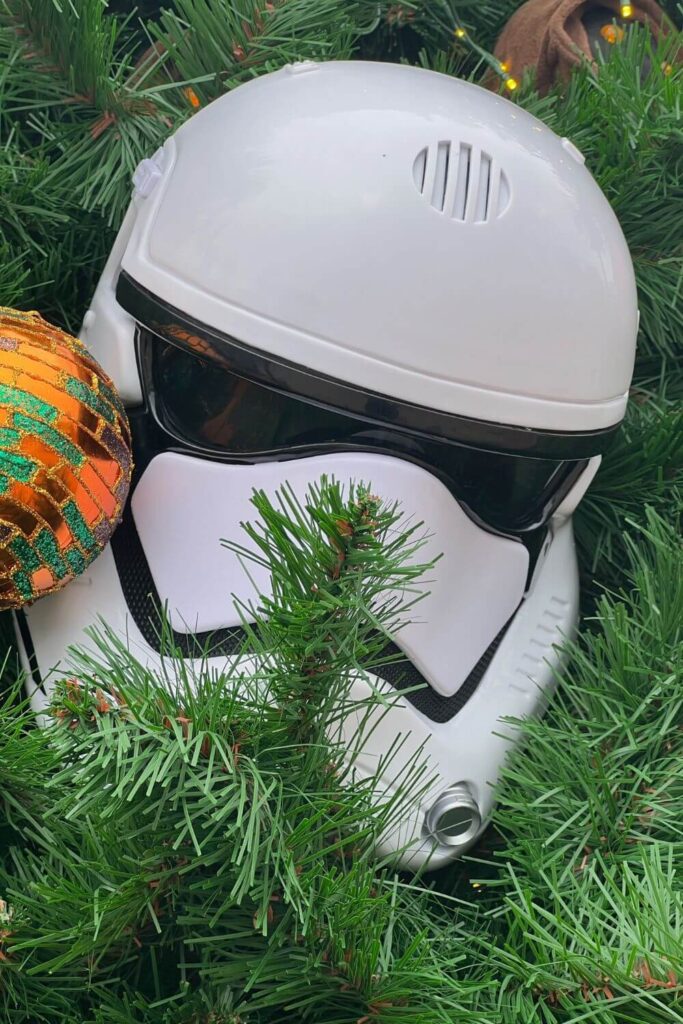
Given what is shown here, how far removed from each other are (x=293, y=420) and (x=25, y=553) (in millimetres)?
151

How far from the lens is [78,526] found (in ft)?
1.57

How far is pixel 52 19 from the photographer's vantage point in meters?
0.55

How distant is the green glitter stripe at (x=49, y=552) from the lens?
464 millimetres

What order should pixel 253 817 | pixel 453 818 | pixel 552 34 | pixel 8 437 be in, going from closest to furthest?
1. pixel 253 817
2. pixel 8 437
3. pixel 453 818
4. pixel 552 34

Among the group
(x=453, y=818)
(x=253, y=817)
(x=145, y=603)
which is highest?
(x=253, y=817)

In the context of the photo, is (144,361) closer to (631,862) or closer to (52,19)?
(52,19)

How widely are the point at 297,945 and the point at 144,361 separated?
1.07 ft

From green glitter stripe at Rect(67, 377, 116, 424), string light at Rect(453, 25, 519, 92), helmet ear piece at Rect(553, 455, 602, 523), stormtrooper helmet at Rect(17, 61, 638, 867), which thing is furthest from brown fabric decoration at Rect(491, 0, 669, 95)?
green glitter stripe at Rect(67, 377, 116, 424)

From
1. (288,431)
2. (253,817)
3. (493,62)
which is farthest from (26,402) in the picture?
(493,62)

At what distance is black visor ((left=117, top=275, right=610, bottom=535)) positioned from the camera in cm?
50

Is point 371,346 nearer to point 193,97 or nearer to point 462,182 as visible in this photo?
point 462,182

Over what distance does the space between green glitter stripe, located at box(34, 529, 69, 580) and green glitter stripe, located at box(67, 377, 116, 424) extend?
0.07 m

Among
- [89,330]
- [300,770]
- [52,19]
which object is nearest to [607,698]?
[300,770]

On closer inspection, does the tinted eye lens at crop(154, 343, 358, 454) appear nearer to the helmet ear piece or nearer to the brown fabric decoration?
the helmet ear piece
